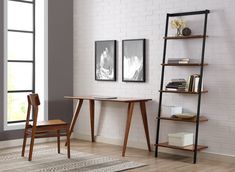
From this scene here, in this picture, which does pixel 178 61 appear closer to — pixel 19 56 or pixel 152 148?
pixel 152 148

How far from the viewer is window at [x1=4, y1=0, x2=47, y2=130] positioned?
22.7 feet

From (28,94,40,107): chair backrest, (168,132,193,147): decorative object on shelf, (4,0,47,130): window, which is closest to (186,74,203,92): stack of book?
(168,132,193,147): decorative object on shelf

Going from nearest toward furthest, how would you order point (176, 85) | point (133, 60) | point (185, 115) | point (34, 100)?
point (34, 100) < point (185, 115) < point (176, 85) < point (133, 60)

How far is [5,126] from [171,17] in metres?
2.92

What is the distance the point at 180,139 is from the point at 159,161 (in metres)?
0.40

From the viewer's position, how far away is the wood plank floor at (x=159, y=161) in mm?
5254

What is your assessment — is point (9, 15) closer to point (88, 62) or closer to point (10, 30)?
point (10, 30)

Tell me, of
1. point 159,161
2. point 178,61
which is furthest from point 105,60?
point 159,161

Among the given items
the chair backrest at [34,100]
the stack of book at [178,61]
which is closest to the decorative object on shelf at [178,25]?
the stack of book at [178,61]

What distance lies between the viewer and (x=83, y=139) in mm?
7391

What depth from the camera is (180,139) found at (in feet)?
19.0

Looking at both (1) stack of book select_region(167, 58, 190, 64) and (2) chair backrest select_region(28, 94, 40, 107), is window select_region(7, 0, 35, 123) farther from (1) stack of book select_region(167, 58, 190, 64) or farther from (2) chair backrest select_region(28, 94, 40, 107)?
(1) stack of book select_region(167, 58, 190, 64)

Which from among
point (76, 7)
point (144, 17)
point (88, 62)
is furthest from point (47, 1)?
point (144, 17)

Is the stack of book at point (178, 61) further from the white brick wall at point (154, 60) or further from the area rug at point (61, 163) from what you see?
the area rug at point (61, 163)
